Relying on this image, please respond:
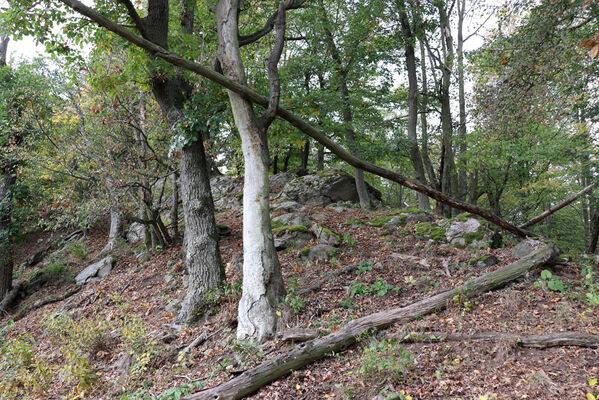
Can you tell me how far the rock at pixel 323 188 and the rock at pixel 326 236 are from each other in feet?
14.9

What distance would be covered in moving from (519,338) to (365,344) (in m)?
1.65

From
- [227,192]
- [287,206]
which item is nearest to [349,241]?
[287,206]

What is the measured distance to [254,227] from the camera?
488 centimetres

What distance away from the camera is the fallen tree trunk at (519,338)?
10.8ft

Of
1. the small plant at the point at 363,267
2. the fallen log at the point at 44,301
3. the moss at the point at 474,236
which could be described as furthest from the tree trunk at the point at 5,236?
the moss at the point at 474,236

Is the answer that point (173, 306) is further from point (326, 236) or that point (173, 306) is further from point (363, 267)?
point (363, 267)

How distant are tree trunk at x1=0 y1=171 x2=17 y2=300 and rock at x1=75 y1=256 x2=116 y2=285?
9.17 ft

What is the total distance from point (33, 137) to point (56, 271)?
4671mm

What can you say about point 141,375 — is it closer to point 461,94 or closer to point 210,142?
point 210,142

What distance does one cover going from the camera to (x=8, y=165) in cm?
1107

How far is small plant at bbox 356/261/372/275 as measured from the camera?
6.05 m

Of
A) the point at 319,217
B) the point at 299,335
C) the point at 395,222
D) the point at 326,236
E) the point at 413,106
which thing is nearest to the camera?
the point at 299,335

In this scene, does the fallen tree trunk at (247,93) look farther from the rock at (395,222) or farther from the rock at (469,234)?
the rock at (395,222)

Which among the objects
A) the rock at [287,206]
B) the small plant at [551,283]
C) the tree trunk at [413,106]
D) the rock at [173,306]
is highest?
the tree trunk at [413,106]
